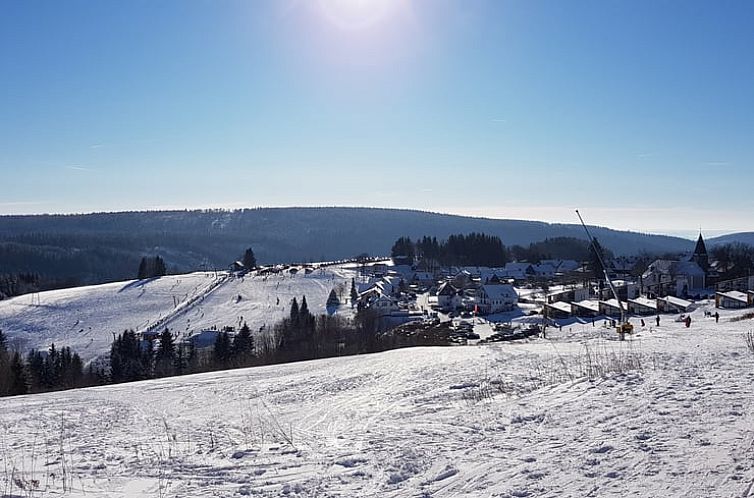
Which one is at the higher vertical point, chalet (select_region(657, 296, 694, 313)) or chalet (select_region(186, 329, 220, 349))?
chalet (select_region(657, 296, 694, 313))

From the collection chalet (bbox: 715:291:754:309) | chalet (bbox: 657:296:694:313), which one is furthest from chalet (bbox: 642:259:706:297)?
chalet (bbox: 715:291:754:309)

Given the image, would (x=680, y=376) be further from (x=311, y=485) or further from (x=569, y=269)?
(x=569, y=269)

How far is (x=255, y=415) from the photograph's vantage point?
9367 millimetres

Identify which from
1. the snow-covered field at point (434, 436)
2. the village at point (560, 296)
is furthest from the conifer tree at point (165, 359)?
the snow-covered field at point (434, 436)

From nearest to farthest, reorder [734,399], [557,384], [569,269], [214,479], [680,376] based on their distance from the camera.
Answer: [214,479]
[734,399]
[680,376]
[557,384]
[569,269]

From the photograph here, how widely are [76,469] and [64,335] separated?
222 ft

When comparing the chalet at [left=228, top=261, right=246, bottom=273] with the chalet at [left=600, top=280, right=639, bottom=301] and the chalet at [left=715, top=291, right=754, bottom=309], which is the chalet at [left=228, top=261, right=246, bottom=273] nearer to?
the chalet at [left=600, top=280, right=639, bottom=301]

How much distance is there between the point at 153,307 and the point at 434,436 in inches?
3141

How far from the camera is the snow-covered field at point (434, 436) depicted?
16.5ft

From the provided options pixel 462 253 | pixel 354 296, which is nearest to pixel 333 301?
pixel 354 296

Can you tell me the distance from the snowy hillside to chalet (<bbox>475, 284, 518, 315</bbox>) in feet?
53.4

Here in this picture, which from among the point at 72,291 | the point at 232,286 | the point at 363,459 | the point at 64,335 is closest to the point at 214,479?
the point at 363,459

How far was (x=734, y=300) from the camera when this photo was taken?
43500mm

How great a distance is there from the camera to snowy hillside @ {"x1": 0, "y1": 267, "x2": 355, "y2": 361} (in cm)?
6494
